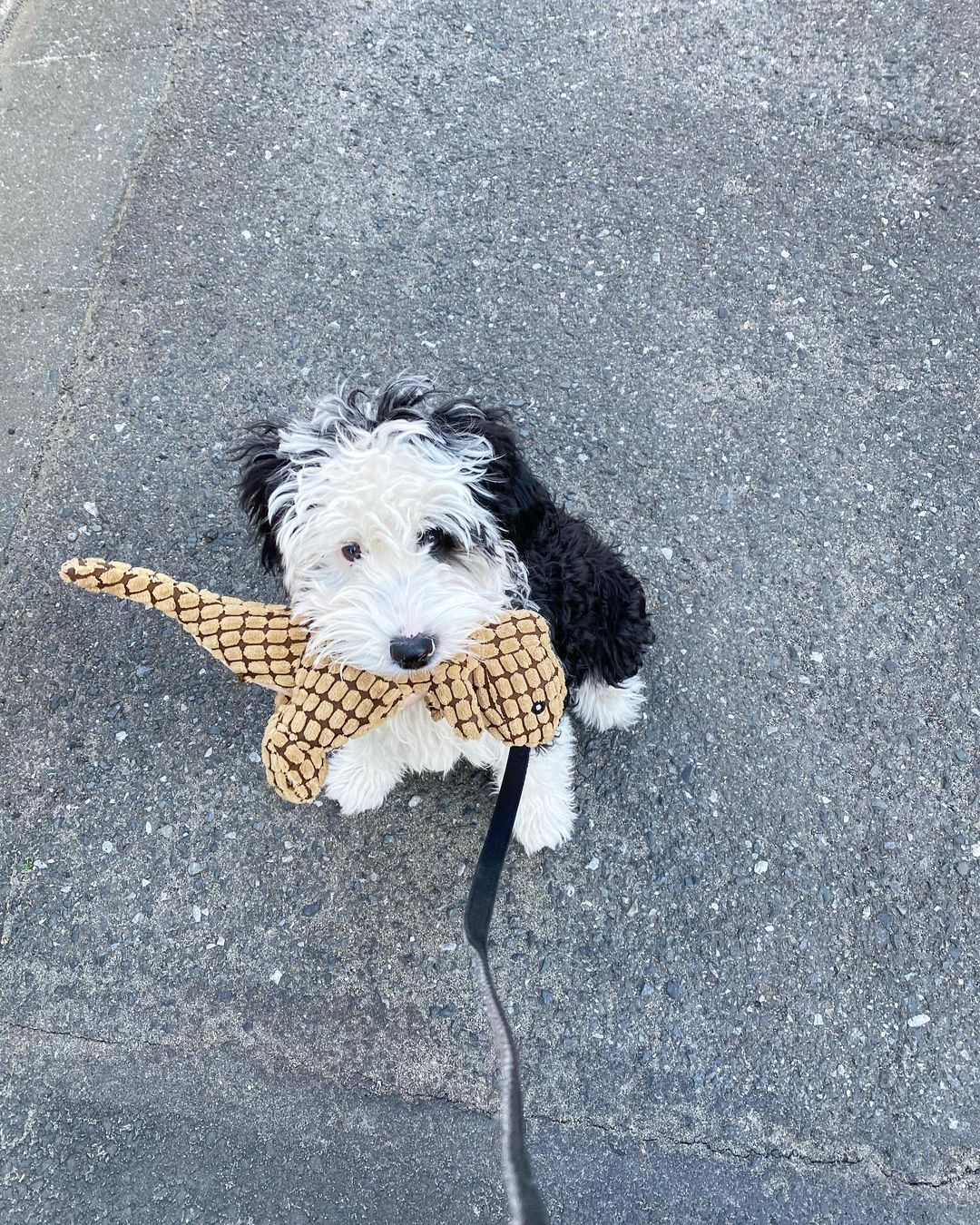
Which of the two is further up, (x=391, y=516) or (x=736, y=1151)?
(x=391, y=516)

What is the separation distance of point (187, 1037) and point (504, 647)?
1594mm

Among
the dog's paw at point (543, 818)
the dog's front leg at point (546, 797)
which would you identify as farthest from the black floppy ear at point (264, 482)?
the dog's paw at point (543, 818)

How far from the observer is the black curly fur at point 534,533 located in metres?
1.89

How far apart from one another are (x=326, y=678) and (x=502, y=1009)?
0.82 m

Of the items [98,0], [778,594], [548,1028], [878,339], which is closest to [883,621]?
[778,594]

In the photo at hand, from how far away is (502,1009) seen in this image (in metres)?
1.86

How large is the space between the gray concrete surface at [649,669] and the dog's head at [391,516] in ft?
3.60

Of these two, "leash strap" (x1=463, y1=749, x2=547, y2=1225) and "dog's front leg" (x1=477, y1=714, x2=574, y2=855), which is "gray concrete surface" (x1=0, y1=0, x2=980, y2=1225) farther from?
"leash strap" (x1=463, y1=749, x2=547, y2=1225)

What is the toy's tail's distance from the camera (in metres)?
1.83

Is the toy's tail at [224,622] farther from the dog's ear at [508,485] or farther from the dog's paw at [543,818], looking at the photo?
the dog's paw at [543,818]

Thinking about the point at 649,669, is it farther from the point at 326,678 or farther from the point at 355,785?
the point at 326,678

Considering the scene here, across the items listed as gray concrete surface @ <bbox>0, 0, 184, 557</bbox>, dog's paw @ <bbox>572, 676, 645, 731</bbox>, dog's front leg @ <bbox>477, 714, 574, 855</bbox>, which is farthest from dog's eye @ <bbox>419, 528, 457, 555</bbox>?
gray concrete surface @ <bbox>0, 0, 184, 557</bbox>

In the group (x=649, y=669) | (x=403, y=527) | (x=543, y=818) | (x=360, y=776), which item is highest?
(x=403, y=527)

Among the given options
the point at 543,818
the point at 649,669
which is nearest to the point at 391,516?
the point at 543,818
